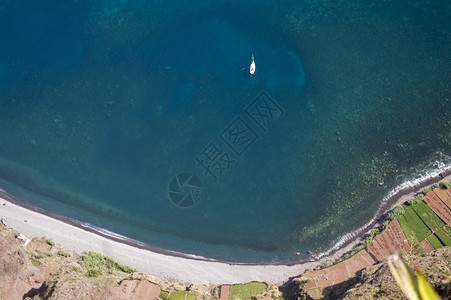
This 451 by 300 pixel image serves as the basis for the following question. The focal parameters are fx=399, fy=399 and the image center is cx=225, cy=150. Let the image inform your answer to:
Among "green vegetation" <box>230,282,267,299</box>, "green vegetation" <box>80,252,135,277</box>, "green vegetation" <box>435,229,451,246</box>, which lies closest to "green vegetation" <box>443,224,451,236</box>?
"green vegetation" <box>435,229,451,246</box>

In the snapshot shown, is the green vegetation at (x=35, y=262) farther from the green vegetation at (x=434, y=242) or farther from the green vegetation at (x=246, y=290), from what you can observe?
the green vegetation at (x=434, y=242)

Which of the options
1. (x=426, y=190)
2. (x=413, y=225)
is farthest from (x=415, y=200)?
(x=413, y=225)

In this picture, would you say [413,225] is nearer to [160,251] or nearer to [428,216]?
[428,216]

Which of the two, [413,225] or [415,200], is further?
[415,200]

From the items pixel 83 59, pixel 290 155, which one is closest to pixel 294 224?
pixel 290 155

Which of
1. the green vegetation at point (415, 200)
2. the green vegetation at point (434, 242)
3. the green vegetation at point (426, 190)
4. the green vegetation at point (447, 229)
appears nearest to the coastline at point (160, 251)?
the green vegetation at point (426, 190)

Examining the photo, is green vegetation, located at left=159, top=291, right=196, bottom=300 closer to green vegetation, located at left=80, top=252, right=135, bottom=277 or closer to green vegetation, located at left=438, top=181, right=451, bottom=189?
green vegetation, located at left=80, top=252, right=135, bottom=277
